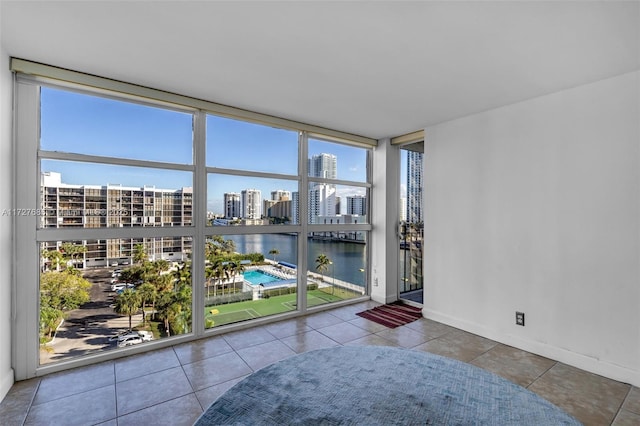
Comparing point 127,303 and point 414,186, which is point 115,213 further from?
point 414,186

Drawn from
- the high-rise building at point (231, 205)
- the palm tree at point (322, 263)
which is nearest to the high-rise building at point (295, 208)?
the palm tree at point (322, 263)

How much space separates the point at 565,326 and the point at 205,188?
3834 mm

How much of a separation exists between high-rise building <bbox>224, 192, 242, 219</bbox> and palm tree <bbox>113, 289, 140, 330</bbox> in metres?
1.20

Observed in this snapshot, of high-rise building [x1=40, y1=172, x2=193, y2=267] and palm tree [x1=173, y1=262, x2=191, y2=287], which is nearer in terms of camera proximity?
high-rise building [x1=40, y1=172, x2=193, y2=267]

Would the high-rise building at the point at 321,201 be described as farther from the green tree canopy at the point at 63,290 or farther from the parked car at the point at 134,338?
the green tree canopy at the point at 63,290

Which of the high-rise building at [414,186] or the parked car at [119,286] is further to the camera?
the high-rise building at [414,186]

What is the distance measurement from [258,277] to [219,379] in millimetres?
1422

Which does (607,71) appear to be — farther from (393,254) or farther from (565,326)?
(393,254)

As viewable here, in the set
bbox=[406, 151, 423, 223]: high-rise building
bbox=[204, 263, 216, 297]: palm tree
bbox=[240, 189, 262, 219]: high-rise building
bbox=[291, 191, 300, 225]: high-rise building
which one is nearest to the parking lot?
bbox=[204, 263, 216, 297]: palm tree

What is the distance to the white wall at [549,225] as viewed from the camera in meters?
2.49

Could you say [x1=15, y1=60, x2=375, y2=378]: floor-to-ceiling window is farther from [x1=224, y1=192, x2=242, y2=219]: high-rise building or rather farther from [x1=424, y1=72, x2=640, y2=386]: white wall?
[x1=424, y1=72, x2=640, y2=386]: white wall

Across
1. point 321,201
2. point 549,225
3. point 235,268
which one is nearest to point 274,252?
point 235,268

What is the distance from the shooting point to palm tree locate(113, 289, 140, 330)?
9.39ft

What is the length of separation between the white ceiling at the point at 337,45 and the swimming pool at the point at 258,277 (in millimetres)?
2053
